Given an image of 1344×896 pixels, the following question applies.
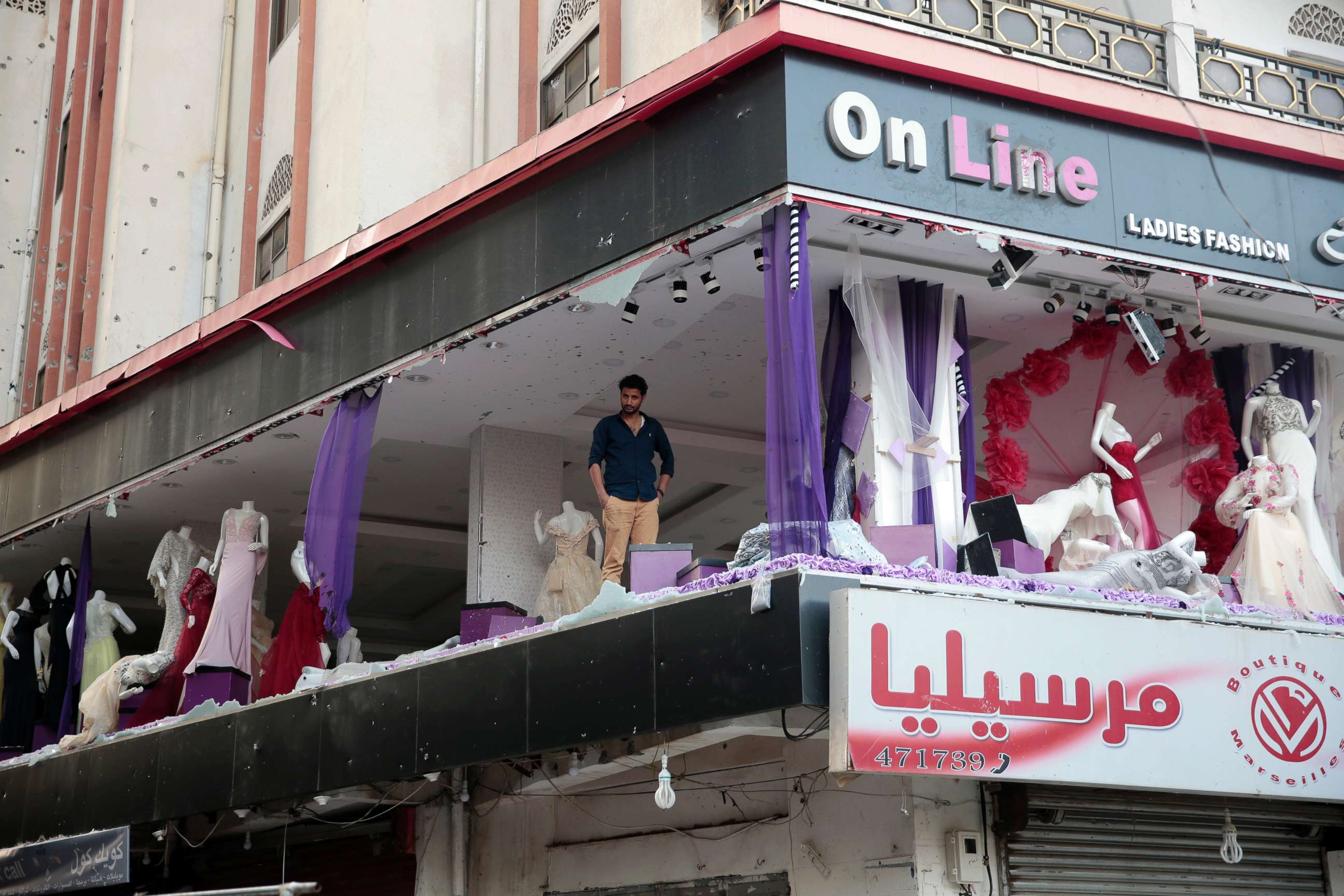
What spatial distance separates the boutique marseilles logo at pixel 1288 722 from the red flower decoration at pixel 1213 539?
2.23m

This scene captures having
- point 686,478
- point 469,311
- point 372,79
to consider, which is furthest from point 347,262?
point 686,478

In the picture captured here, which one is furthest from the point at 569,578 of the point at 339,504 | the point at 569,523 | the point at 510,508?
the point at 339,504

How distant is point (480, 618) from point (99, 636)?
664 centimetres

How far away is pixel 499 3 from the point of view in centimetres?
1598

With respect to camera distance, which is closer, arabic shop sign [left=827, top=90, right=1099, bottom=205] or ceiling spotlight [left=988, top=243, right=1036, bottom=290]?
arabic shop sign [left=827, top=90, right=1099, bottom=205]

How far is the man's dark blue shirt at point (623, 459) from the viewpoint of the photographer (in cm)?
1245

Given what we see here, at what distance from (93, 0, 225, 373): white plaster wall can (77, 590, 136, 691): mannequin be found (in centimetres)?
359

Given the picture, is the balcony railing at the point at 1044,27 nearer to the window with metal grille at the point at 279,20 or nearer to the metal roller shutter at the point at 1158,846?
the metal roller shutter at the point at 1158,846

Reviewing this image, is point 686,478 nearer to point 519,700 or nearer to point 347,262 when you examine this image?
point 347,262

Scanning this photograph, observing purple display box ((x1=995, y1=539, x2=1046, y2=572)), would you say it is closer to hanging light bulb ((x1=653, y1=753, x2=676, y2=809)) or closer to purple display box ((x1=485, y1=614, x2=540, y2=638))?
hanging light bulb ((x1=653, y1=753, x2=676, y2=809))

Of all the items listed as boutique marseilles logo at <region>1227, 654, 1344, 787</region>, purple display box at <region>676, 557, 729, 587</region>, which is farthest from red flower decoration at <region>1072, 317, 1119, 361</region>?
purple display box at <region>676, 557, 729, 587</region>

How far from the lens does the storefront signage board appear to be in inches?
400

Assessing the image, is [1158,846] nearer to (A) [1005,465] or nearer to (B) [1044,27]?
(A) [1005,465]

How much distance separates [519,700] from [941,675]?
335cm
